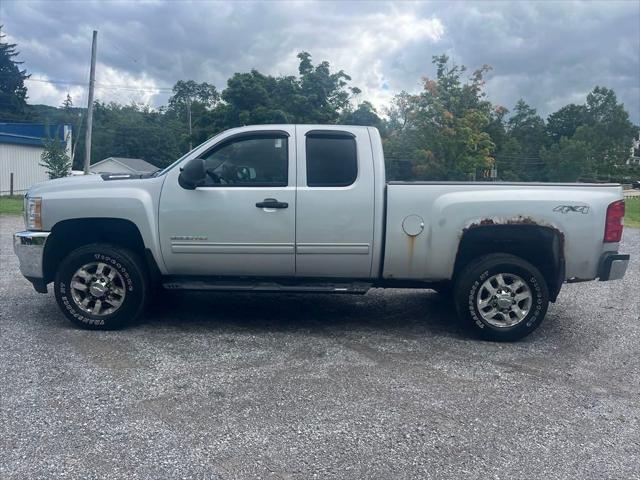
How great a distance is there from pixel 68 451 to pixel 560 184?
15.4 feet

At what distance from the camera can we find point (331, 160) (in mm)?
6109

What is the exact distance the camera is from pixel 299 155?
6.09 m

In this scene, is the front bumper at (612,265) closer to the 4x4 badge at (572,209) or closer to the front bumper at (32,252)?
the 4x4 badge at (572,209)

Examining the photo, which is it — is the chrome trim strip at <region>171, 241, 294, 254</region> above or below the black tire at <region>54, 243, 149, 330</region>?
above

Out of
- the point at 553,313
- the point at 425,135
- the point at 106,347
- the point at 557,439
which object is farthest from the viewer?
the point at 425,135

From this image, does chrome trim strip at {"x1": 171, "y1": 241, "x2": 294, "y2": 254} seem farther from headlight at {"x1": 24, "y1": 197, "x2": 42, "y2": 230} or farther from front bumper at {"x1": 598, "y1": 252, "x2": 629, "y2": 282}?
front bumper at {"x1": 598, "y1": 252, "x2": 629, "y2": 282}

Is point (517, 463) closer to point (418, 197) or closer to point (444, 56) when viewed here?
point (418, 197)

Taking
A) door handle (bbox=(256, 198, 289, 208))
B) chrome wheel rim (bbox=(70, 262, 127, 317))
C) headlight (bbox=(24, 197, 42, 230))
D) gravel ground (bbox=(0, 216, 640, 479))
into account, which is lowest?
gravel ground (bbox=(0, 216, 640, 479))

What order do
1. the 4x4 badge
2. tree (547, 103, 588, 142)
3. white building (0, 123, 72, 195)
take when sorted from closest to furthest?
the 4x4 badge
tree (547, 103, 588, 142)
white building (0, 123, 72, 195)

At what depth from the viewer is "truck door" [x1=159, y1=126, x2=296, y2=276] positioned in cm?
596

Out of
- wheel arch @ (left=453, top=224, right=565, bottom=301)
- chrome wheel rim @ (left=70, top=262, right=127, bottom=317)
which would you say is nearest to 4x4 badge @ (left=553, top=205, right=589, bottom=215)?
wheel arch @ (left=453, top=224, right=565, bottom=301)

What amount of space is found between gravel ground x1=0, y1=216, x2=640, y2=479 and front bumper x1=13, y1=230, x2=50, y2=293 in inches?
20.9

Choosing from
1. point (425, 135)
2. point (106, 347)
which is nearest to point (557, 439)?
point (106, 347)

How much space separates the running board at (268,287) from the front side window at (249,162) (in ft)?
3.12
